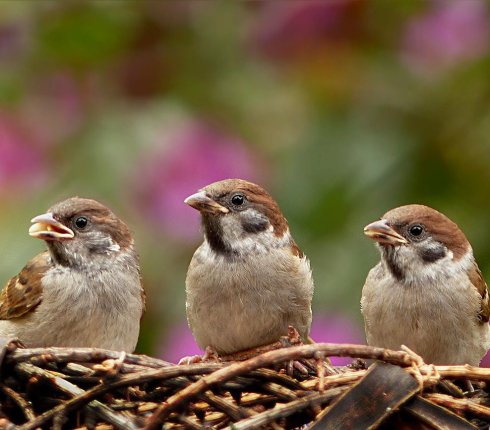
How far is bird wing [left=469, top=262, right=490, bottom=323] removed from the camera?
3742mm

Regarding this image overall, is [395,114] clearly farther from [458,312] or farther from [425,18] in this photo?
[458,312]

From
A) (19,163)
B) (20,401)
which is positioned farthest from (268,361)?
(19,163)

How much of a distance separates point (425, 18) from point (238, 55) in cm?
80

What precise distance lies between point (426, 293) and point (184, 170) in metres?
1.39

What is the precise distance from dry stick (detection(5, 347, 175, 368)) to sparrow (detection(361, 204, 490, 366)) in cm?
114

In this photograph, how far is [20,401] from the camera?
2.56m

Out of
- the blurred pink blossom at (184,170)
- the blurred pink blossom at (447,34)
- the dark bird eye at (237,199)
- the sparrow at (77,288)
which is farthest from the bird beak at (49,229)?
the blurred pink blossom at (447,34)

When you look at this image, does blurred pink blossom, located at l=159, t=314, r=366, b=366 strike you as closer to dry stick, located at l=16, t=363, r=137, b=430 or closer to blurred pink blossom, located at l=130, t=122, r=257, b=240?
blurred pink blossom, located at l=130, t=122, r=257, b=240

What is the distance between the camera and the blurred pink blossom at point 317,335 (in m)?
4.36

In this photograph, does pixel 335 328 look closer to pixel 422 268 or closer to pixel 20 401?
pixel 422 268

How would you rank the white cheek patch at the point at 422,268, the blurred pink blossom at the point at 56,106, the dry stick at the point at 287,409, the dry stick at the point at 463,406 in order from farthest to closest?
the blurred pink blossom at the point at 56,106 < the white cheek patch at the point at 422,268 < the dry stick at the point at 463,406 < the dry stick at the point at 287,409

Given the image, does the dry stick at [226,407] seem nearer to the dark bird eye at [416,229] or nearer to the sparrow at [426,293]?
the sparrow at [426,293]

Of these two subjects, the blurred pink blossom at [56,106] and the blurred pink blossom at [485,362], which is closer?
the blurred pink blossom at [485,362]

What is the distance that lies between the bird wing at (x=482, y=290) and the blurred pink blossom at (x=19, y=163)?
168cm
